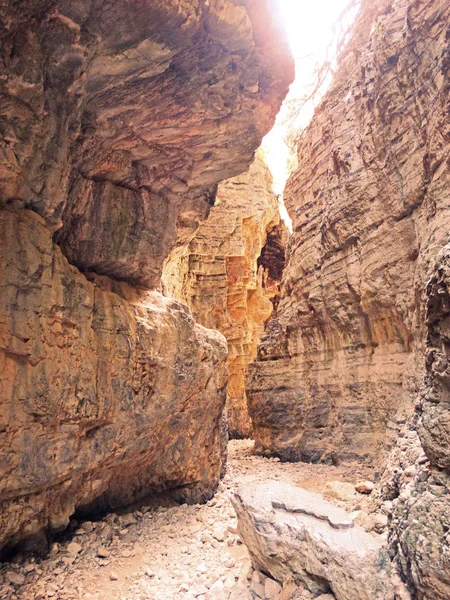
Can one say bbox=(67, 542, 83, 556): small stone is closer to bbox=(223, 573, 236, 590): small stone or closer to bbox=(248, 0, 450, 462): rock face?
bbox=(223, 573, 236, 590): small stone

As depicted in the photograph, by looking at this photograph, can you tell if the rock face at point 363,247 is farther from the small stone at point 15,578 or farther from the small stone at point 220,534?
the small stone at point 15,578

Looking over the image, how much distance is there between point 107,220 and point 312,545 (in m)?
5.90

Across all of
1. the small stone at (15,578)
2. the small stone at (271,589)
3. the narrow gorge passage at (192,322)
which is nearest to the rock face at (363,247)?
the narrow gorge passage at (192,322)

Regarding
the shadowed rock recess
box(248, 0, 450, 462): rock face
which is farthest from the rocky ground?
box(248, 0, 450, 462): rock face

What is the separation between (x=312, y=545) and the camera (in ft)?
13.5

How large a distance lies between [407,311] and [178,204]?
5.64 m

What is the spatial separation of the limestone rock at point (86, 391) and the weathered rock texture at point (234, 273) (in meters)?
9.83

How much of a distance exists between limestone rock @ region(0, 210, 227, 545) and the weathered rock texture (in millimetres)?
9835

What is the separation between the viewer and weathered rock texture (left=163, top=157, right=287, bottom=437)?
60.6 feet

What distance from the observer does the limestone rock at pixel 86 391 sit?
4.80 meters

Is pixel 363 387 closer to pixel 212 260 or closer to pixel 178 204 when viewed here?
pixel 178 204

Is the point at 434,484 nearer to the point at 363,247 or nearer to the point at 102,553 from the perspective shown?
the point at 102,553

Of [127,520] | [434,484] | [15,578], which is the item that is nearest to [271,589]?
[434,484]

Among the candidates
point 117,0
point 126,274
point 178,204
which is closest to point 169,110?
point 117,0
